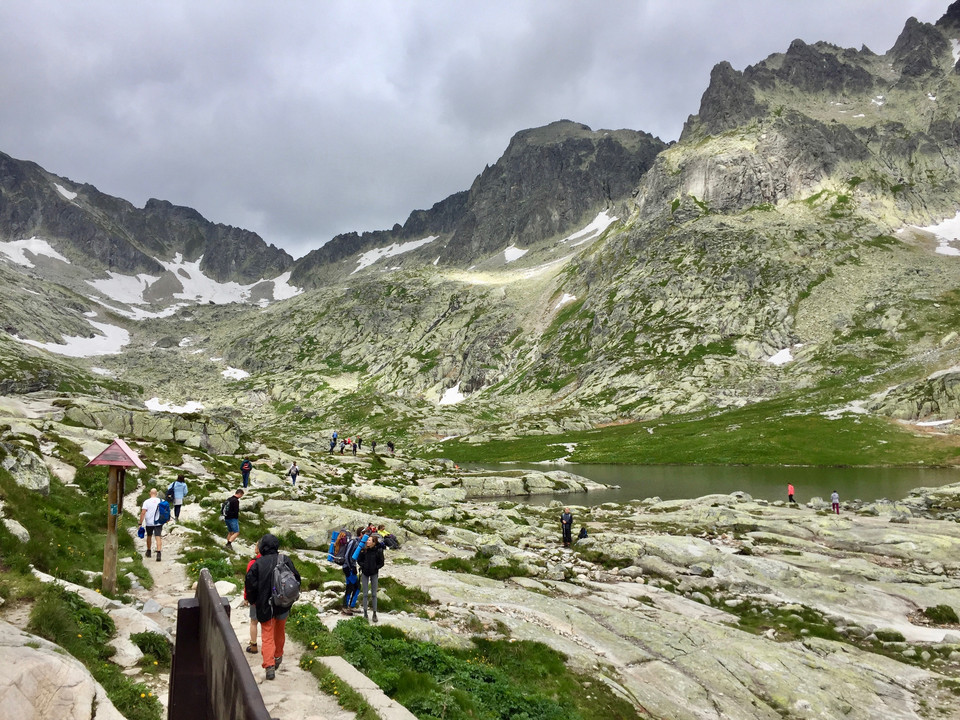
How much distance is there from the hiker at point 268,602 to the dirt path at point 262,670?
0.36 meters

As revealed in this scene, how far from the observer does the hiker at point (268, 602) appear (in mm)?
10898

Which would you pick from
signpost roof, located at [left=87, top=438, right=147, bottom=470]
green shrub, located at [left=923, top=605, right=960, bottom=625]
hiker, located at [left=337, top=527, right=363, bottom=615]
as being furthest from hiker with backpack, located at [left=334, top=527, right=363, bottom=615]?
green shrub, located at [left=923, top=605, right=960, bottom=625]

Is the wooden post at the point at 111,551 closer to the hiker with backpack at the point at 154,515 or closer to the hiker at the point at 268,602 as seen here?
the hiker with backpack at the point at 154,515

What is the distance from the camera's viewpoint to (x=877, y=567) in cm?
3159

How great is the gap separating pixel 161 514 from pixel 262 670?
14.5 m

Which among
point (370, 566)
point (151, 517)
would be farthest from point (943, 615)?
point (151, 517)

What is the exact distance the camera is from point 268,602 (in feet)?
36.4

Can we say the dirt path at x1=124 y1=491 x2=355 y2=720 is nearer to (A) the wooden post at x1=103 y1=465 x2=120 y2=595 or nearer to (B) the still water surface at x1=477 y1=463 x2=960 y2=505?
(A) the wooden post at x1=103 y1=465 x2=120 y2=595

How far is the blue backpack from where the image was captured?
880 inches

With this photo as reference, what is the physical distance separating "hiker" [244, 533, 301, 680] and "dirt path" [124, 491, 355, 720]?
36 centimetres

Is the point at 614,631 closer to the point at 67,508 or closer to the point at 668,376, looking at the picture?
the point at 67,508

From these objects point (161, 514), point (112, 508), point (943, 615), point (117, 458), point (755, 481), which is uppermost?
point (117, 458)

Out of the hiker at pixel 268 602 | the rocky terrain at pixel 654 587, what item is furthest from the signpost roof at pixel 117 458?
the hiker at pixel 268 602

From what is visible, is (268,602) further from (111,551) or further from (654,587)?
(654,587)
